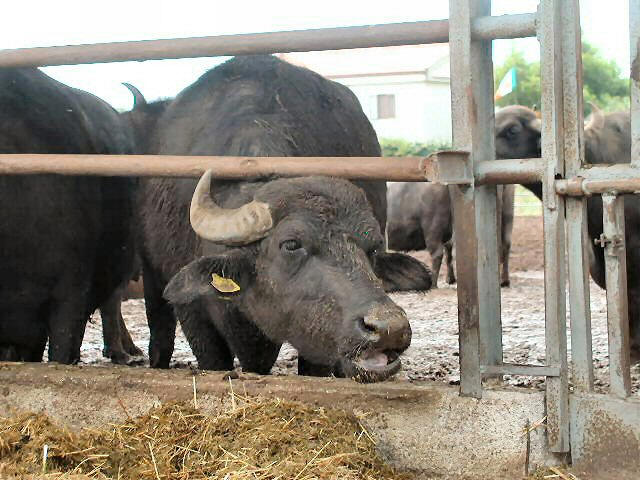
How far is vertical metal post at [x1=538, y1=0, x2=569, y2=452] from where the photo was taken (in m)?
3.43

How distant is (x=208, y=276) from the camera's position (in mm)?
4062

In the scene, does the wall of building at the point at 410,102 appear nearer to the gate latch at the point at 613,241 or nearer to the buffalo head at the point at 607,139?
the buffalo head at the point at 607,139

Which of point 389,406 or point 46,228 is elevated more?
point 46,228

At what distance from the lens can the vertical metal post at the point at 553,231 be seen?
3.43 meters

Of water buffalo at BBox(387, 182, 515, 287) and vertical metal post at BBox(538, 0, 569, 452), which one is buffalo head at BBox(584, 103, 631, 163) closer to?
vertical metal post at BBox(538, 0, 569, 452)

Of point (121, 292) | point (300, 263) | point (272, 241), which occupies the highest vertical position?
point (272, 241)

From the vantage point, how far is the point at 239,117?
502 cm

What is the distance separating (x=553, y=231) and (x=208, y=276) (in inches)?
62.3

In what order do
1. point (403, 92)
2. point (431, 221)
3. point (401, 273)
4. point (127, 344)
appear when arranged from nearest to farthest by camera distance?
point (401, 273) < point (127, 344) < point (431, 221) < point (403, 92)

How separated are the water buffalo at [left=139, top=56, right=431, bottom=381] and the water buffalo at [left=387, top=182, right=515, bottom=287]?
7620 millimetres

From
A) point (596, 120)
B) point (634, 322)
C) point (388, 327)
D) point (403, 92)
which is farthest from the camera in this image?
point (403, 92)

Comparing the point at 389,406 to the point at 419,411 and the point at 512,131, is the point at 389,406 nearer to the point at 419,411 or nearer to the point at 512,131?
the point at 419,411

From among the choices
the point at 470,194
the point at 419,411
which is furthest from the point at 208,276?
the point at 470,194

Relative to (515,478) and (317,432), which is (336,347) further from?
(515,478)
